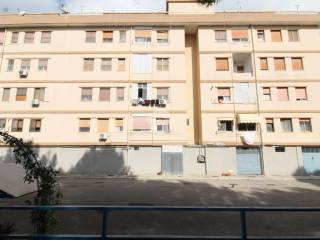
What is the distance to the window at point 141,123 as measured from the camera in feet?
88.7

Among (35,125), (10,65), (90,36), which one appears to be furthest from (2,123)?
(90,36)

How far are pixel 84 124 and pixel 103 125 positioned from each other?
1.82 metres

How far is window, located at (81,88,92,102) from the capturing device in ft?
91.5

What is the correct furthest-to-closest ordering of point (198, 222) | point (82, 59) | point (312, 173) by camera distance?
point (82, 59) < point (312, 173) < point (198, 222)

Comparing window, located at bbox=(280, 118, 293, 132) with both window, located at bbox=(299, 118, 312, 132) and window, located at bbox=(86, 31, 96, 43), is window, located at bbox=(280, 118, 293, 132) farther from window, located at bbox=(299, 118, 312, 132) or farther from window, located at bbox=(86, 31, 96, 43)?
window, located at bbox=(86, 31, 96, 43)

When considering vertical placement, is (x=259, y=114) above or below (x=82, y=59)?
below

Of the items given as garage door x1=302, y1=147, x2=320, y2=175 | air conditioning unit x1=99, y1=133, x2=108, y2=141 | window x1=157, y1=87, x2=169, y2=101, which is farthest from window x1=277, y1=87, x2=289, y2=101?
air conditioning unit x1=99, y1=133, x2=108, y2=141

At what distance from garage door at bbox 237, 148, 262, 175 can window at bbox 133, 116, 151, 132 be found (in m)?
8.77

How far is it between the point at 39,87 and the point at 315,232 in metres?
26.7

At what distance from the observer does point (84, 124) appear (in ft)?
89.7

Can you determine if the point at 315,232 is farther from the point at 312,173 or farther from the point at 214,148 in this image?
the point at 312,173

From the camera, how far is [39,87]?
28.0m

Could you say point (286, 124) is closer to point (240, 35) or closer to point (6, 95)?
point (240, 35)

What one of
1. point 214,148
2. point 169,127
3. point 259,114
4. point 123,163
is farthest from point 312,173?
point 123,163
